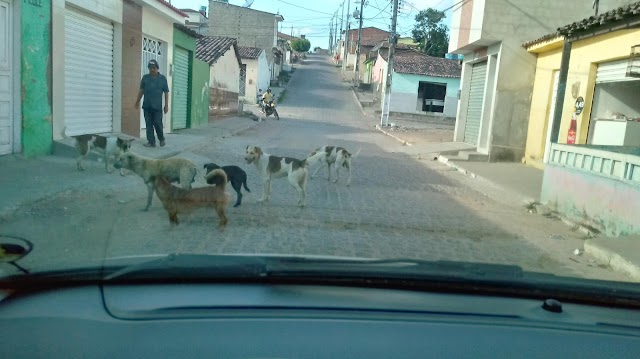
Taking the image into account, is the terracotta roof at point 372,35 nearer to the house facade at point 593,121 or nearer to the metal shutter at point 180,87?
the metal shutter at point 180,87

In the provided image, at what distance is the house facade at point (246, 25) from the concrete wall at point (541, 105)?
122 feet

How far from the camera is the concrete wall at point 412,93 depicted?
3959 cm

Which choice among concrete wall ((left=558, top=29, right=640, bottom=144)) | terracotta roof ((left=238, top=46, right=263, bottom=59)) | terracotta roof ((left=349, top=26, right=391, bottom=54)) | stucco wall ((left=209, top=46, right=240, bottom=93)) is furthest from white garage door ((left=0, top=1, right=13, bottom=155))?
terracotta roof ((left=349, top=26, right=391, bottom=54))

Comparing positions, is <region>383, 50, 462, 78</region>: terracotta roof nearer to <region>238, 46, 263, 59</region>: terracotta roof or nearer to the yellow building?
<region>238, 46, 263, 59</region>: terracotta roof

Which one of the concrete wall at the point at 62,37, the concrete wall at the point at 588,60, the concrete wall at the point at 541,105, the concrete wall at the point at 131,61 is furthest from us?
the concrete wall at the point at 541,105

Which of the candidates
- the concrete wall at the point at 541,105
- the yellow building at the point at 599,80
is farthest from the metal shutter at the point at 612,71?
the concrete wall at the point at 541,105

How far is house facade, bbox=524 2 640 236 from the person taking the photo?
23.2ft

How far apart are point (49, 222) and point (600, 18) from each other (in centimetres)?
946

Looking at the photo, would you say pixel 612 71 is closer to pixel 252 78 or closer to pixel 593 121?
pixel 593 121

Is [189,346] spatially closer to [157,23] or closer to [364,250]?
[364,250]

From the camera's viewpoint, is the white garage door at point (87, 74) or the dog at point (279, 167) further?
the white garage door at point (87, 74)

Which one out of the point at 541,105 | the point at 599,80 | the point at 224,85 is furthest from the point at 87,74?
the point at 224,85

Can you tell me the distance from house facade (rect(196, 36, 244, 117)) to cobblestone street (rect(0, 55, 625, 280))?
50.3 ft

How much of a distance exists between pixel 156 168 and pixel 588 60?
10.2 m
